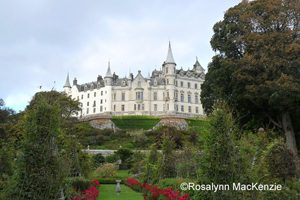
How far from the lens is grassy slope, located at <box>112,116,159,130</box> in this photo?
7094cm

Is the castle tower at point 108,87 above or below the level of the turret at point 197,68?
below

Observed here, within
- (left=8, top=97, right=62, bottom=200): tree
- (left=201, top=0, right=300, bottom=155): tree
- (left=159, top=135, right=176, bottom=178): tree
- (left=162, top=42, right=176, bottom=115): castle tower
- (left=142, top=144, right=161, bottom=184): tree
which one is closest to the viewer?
(left=8, top=97, right=62, bottom=200): tree

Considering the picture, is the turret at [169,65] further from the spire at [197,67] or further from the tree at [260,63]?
the tree at [260,63]

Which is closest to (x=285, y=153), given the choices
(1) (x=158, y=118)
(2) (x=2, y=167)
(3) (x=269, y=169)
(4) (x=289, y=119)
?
(3) (x=269, y=169)

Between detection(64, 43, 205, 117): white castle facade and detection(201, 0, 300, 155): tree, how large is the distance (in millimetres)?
53056

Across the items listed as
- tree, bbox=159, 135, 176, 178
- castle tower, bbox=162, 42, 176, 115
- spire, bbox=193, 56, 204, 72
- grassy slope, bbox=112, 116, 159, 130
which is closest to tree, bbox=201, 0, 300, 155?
tree, bbox=159, 135, 176, 178

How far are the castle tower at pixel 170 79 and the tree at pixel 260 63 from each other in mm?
54395

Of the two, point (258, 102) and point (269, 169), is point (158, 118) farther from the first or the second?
point (269, 169)

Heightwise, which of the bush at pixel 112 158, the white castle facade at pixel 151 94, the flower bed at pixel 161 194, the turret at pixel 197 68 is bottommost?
the flower bed at pixel 161 194

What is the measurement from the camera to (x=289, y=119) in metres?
23.5

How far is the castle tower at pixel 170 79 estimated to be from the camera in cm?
8069

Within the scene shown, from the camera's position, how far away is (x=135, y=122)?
72.3m

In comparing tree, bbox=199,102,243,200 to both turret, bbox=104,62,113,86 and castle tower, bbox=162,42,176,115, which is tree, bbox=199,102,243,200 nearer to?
castle tower, bbox=162,42,176,115

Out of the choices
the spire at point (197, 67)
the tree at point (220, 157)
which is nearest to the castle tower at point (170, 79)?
the spire at point (197, 67)
